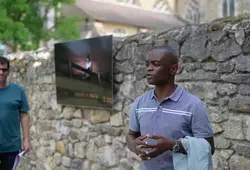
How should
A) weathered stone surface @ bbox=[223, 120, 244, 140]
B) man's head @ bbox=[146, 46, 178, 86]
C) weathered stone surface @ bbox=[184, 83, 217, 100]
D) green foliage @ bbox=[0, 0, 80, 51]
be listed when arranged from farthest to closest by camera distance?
green foliage @ bbox=[0, 0, 80, 51] → weathered stone surface @ bbox=[184, 83, 217, 100] → weathered stone surface @ bbox=[223, 120, 244, 140] → man's head @ bbox=[146, 46, 178, 86]

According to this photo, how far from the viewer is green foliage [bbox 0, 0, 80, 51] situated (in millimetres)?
9258

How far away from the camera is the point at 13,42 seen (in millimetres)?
9914

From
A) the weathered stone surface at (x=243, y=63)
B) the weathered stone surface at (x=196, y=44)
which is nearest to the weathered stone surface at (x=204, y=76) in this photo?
the weathered stone surface at (x=196, y=44)

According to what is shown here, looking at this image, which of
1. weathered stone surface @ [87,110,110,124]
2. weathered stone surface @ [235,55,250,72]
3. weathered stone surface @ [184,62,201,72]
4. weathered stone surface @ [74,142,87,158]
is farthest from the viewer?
weathered stone surface @ [74,142,87,158]

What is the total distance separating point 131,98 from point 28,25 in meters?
7.20

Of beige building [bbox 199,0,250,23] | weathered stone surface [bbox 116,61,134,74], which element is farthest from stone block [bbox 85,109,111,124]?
beige building [bbox 199,0,250,23]

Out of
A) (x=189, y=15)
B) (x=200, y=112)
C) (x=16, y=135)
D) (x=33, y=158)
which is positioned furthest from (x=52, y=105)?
(x=189, y=15)

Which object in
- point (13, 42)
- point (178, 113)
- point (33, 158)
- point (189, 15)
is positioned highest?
point (189, 15)

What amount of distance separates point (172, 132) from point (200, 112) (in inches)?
7.5

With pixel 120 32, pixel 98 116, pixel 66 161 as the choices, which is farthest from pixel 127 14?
pixel 98 116

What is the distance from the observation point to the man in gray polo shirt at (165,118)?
2.08 meters

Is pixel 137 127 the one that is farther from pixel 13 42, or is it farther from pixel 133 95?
pixel 13 42

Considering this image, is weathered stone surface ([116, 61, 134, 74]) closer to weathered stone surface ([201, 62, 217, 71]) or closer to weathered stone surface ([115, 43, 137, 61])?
weathered stone surface ([115, 43, 137, 61])

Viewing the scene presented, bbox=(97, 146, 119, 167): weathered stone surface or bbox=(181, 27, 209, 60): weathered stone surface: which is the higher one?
bbox=(181, 27, 209, 60): weathered stone surface
